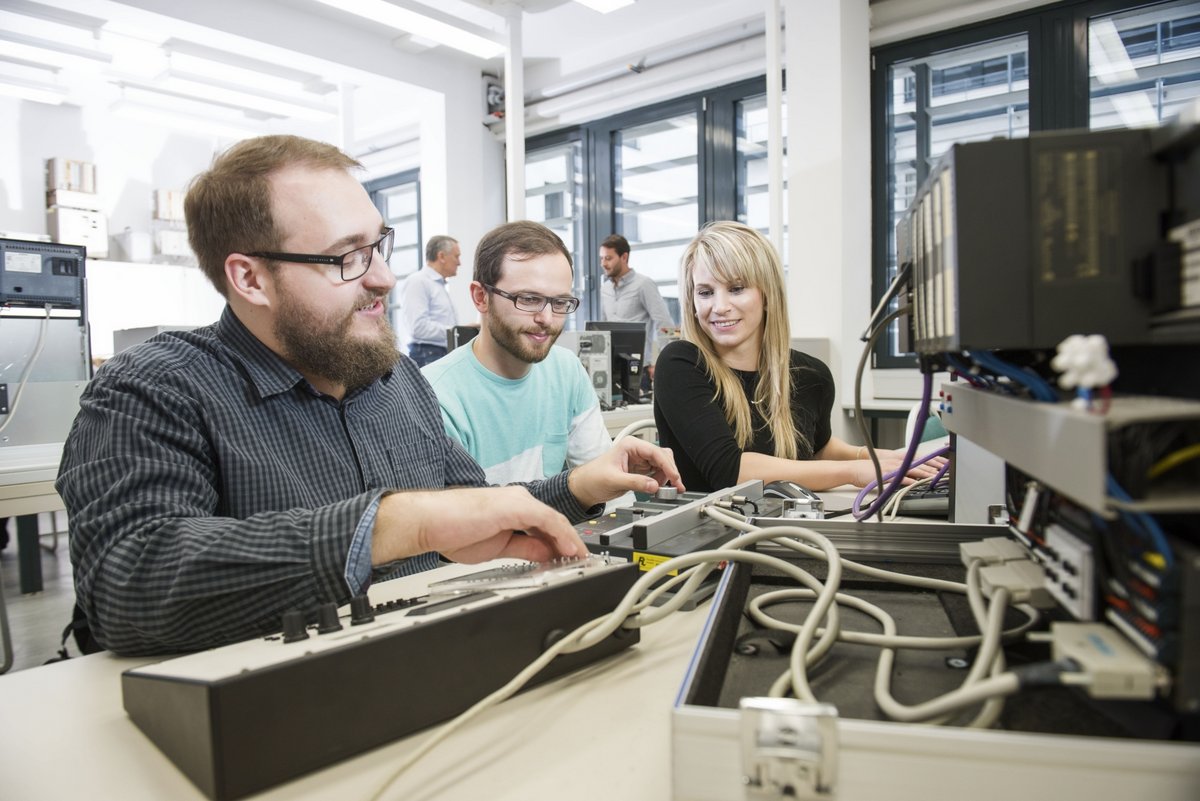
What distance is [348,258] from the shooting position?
3.54 feet

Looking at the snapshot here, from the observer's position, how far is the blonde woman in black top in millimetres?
1724

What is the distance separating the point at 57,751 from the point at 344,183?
2.67 ft

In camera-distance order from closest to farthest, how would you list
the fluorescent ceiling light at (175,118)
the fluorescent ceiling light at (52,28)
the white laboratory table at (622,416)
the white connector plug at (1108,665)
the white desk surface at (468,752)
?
the white connector plug at (1108,665), the white desk surface at (468,752), the white laboratory table at (622,416), the fluorescent ceiling light at (52,28), the fluorescent ceiling light at (175,118)

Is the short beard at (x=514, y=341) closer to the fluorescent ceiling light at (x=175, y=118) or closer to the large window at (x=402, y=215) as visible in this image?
the fluorescent ceiling light at (x=175, y=118)

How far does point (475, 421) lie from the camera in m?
1.74

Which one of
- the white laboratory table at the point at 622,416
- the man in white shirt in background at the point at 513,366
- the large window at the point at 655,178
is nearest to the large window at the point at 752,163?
the large window at the point at 655,178

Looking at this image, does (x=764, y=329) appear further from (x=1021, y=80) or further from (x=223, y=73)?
(x=223, y=73)

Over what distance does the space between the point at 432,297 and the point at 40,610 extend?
3162mm

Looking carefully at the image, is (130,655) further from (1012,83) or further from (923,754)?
(1012,83)

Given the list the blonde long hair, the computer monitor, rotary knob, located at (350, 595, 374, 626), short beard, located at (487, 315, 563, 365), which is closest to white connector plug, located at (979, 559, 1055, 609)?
rotary knob, located at (350, 595, 374, 626)

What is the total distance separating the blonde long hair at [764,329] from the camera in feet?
5.94

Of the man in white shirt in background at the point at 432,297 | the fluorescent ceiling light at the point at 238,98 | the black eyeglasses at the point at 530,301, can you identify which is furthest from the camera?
the fluorescent ceiling light at the point at 238,98

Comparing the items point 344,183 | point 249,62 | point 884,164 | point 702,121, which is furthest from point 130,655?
point 249,62

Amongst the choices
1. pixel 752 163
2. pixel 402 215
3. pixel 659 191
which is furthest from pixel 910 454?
pixel 402 215
